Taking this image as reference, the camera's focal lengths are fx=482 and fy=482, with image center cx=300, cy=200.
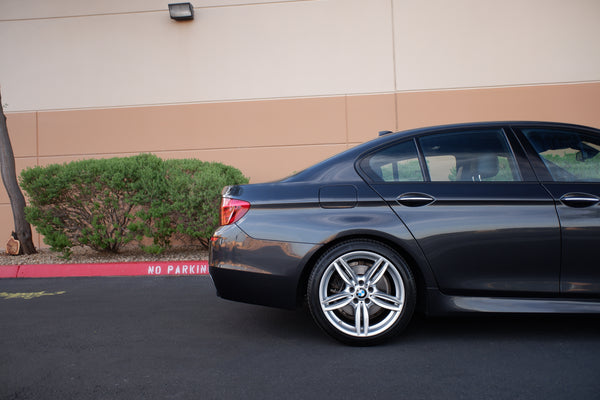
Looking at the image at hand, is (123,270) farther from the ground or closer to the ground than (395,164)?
closer to the ground

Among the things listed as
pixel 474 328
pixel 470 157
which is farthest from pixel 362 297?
pixel 470 157

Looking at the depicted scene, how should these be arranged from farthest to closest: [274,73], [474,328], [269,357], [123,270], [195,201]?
[274,73] → [195,201] → [123,270] → [474,328] → [269,357]

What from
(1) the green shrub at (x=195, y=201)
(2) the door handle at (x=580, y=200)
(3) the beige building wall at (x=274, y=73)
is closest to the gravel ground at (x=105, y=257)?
(1) the green shrub at (x=195, y=201)

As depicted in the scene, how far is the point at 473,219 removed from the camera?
10.5 ft

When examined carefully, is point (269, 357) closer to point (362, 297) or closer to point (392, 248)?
point (362, 297)

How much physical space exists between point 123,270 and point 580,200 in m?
5.51

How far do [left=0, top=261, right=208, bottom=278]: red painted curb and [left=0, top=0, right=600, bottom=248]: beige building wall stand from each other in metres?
2.96

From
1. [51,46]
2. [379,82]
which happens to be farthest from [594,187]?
[51,46]

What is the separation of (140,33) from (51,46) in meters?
1.80

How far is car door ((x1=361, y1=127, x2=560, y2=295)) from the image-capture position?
3148 mm

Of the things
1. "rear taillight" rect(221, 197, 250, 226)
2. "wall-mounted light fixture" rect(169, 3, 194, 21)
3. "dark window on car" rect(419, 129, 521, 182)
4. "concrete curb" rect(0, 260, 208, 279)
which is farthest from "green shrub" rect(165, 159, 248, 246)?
"dark window on car" rect(419, 129, 521, 182)

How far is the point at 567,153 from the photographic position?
350cm

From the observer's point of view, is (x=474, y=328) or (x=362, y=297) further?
(x=474, y=328)

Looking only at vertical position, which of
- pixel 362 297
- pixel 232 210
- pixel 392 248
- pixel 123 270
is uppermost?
pixel 232 210
